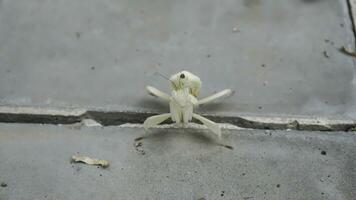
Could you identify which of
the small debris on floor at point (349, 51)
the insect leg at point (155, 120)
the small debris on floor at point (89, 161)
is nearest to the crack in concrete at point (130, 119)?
the insect leg at point (155, 120)

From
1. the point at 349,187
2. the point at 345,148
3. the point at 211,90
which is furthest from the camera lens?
the point at 211,90

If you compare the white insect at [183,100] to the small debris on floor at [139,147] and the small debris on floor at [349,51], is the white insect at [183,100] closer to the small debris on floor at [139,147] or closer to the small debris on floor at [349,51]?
the small debris on floor at [139,147]

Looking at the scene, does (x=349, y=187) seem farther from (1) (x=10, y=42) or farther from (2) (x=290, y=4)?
(1) (x=10, y=42)

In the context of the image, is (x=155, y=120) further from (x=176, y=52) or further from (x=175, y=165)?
(x=176, y=52)

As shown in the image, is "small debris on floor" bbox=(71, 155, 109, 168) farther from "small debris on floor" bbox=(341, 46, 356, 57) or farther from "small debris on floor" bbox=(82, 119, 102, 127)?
"small debris on floor" bbox=(341, 46, 356, 57)

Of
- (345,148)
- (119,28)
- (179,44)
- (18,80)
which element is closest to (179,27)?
(179,44)

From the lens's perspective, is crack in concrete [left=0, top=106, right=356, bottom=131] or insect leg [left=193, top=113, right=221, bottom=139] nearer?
insect leg [left=193, top=113, right=221, bottom=139]

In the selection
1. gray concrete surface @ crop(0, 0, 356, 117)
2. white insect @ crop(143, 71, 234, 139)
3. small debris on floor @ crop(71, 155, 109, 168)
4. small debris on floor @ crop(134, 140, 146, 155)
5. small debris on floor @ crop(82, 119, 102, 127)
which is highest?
gray concrete surface @ crop(0, 0, 356, 117)

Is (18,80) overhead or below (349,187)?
overhead

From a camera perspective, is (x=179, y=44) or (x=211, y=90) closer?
(x=211, y=90)

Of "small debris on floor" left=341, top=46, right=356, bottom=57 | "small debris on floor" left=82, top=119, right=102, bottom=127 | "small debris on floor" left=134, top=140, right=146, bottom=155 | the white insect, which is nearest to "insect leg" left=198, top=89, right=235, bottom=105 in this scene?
the white insect
